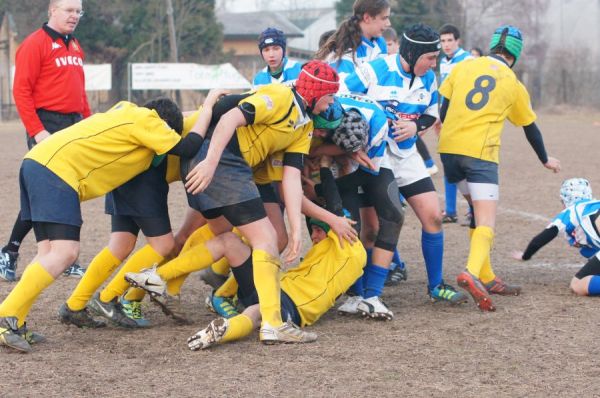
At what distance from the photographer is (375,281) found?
548 centimetres

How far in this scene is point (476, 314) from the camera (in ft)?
17.9

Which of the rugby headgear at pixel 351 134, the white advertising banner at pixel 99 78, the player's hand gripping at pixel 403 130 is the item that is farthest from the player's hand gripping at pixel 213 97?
the white advertising banner at pixel 99 78

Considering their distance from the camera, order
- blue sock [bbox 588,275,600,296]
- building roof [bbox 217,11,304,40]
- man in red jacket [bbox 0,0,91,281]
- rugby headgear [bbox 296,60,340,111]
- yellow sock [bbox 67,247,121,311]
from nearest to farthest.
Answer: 1. rugby headgear [bbox 296,60,340,111]
2. yellow sock [bbox 67,247,121,311]
3. blue sock [bbox 588,275,600,296]
4. man in red jacket [bbox 0,0,91,281]
5. building roof [bbox 217,11,304,40]

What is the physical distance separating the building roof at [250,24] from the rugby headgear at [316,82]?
50.1 meters

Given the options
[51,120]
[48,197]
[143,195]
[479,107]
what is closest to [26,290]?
[48,197]

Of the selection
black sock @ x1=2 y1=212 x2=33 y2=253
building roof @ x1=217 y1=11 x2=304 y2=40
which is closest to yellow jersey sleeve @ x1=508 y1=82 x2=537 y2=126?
black sock @ x1=2 y1=212 x2=33 y2=253

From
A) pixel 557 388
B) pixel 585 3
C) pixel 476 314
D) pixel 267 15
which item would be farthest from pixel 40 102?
pixel 267 15

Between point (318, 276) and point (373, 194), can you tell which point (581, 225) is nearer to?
point (373, 194)

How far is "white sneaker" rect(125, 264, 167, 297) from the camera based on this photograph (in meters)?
4.78

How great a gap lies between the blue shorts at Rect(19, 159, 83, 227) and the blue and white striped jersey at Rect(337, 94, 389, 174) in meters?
1.75

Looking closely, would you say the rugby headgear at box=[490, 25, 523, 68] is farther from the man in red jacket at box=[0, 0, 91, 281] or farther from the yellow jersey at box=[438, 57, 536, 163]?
the man in red jacket at box=[0, 0, 91, 281]

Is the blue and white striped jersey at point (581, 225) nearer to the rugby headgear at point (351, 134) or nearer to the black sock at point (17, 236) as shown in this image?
the rugby headgear at point (351, 134)

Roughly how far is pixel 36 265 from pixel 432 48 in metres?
2.80

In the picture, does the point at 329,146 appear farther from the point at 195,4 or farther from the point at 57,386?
the point at 195,4
